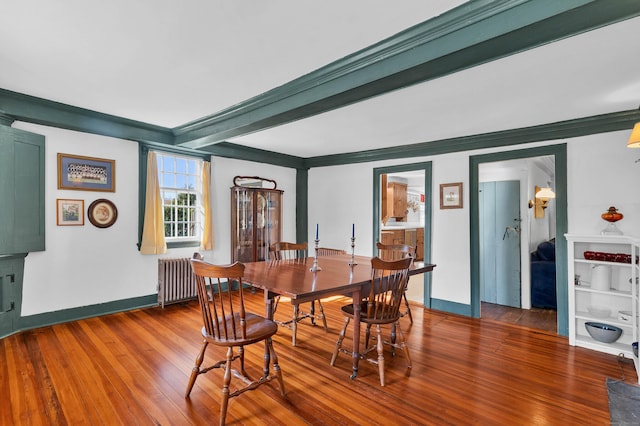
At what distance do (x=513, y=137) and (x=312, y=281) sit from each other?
3331 millimetres

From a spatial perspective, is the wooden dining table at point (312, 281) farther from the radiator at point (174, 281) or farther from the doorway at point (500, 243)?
the doorway at point (500, 243)

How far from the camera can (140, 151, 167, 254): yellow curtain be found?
431cm

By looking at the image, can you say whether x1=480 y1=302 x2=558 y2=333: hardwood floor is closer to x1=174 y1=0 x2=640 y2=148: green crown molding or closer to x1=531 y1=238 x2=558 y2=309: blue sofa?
x1=531 y1=238 x2=558 y2=309: blue sofa

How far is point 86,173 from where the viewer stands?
3891 millimetres

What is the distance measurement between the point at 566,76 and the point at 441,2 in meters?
1.54

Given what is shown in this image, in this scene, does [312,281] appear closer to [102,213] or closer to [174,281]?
[174,281]

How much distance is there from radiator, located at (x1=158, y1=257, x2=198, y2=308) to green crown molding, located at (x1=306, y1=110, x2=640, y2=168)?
3283mm

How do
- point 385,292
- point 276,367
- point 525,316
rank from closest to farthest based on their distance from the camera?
point 276,367 < point 385,292 < point 525,316

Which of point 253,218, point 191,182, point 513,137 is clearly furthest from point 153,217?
point 513,137

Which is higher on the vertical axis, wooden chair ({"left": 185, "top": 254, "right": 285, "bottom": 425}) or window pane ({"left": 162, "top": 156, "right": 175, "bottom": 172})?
window pane ({"left": 162, "top": 156, "right": 175, "bottom": 172})

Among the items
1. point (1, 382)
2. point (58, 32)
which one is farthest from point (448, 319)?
point (58, 32)

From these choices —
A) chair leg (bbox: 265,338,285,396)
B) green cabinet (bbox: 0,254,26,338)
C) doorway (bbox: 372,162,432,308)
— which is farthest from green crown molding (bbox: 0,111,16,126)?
doorway (bbox: 372,162,432,308)

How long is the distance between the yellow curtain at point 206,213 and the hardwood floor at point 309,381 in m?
1.52

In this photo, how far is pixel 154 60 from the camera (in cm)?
246
